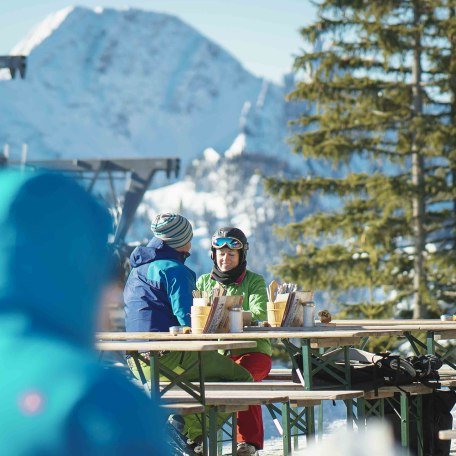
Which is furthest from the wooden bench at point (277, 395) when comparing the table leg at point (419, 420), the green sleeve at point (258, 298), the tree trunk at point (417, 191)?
the tree trunk at point (417, 191)

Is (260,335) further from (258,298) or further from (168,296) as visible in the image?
(258,298)

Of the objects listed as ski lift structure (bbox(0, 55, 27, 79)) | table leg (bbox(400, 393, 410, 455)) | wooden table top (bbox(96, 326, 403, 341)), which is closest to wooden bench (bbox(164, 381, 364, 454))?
wooden table top (bbox(96, 326, 403, 341))

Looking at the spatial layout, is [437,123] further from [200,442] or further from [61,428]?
[61,428]

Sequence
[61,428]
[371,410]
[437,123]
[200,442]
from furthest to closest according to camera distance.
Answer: [437,123] < [371,410] < [200,442] < [61,428]

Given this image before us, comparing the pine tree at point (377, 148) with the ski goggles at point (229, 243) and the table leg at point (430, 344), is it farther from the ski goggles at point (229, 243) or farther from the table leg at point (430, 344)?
the ski goggles at point (229, 243)

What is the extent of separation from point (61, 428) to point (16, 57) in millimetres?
20742

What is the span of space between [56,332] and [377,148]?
19751 mm

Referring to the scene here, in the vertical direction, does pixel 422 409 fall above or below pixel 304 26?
below

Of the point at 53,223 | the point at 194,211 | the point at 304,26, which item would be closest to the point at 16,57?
the point at 304,26

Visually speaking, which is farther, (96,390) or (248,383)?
(248,383)

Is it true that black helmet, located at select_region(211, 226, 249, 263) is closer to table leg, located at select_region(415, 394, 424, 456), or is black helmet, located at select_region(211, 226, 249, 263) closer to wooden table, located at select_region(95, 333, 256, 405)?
table leg, located at select_region(415, 394, 424, 456)

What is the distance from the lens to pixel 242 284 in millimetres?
5855

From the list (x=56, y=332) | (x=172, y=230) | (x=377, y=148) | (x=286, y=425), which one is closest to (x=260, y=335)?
(x=286, y=425)

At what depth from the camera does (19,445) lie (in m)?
0.93
